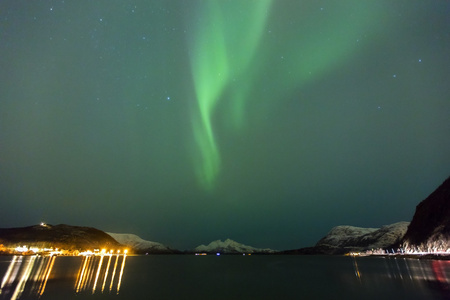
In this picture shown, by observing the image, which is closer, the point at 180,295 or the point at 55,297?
the point at 55,297

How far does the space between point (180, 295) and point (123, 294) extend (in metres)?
7.97

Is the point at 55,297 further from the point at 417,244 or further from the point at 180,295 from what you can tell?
the point at 417,244

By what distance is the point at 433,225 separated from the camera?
13612 centimetres

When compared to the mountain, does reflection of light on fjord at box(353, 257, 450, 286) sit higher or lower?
lower

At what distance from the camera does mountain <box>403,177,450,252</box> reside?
11894cm

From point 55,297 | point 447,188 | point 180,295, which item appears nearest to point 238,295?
point 180,295

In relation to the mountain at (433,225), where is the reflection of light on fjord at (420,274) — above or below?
below

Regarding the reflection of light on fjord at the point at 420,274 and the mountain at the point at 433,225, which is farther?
the mountain at the point at 433,225

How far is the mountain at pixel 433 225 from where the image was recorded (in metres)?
119

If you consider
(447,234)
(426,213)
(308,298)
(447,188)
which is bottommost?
(308,298)

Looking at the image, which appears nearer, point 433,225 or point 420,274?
point 420,274

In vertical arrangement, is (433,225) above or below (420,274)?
above

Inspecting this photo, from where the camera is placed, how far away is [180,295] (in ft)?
125

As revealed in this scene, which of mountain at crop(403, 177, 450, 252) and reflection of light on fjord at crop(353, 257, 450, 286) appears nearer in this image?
reflection of light on fjord at crop(353, 257, 450, 286)
